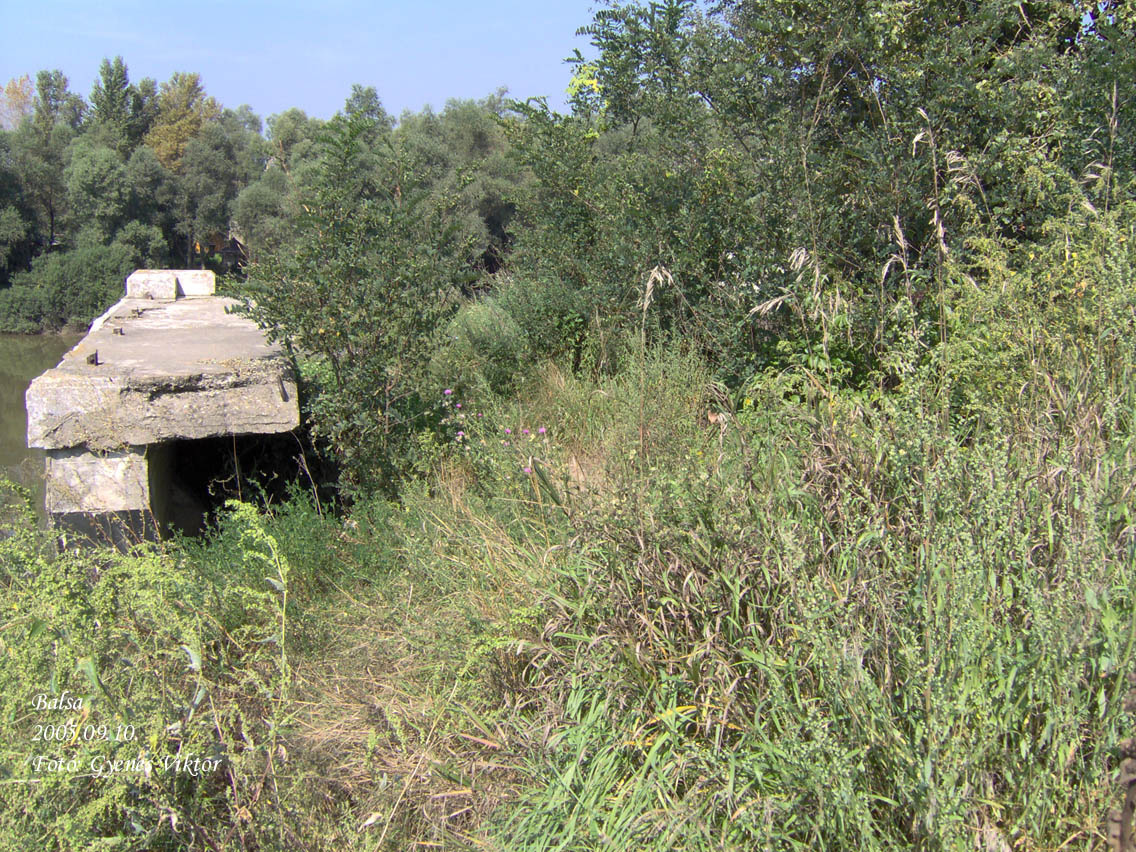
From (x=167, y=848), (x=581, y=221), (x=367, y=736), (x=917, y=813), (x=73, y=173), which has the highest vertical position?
(x=73, y=173)

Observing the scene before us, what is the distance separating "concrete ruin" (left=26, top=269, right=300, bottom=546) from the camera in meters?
4.03

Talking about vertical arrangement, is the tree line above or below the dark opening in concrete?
above

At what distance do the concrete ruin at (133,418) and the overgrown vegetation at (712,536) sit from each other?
39 centimetres

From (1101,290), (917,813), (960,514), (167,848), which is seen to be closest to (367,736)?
(167,848)

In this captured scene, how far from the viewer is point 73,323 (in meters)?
26.5

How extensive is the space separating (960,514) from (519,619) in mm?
1346

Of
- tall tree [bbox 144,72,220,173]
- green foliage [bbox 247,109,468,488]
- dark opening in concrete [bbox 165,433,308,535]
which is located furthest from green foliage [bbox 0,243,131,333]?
green foliage [bbox 247,109,468,488]

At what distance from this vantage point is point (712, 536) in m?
2.39

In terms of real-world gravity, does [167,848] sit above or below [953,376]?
below

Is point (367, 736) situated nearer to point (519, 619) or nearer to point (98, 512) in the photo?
point (519, 619)

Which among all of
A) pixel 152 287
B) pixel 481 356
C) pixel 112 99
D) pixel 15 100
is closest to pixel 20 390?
pixel 152 287

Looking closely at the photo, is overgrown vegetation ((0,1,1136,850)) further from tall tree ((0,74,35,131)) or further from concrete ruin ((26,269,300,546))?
tall tree ((0,74,35,131))

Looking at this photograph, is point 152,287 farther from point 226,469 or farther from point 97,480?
point 97,480

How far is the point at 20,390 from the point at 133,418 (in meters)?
15.4
